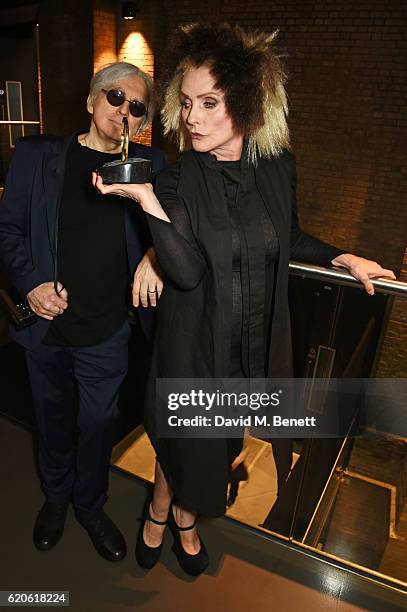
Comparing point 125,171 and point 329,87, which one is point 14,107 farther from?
point 125,171

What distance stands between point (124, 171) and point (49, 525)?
4.71 feet

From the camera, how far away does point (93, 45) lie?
741cm

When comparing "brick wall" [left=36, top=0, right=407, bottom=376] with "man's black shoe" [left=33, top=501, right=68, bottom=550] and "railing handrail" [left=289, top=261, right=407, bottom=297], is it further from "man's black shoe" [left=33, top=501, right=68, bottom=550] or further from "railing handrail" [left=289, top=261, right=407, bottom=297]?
"man's black shoe" [left=33, top=501, right=68, bottom=550]

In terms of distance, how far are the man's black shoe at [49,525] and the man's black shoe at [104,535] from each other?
73 millimetres

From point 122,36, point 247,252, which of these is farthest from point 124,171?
point 122,36

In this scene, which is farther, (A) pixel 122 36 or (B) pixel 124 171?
(A) pixel 122 36

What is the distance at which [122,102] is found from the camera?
152 cm

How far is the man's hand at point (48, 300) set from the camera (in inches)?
60.5

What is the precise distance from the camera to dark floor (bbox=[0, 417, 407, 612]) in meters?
1.63

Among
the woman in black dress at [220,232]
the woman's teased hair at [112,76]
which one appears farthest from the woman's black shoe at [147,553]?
the woman's teased hair at [112,76]

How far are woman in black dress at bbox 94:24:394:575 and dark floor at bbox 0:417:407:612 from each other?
1.05 ft

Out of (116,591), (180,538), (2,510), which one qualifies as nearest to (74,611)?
(116,591)

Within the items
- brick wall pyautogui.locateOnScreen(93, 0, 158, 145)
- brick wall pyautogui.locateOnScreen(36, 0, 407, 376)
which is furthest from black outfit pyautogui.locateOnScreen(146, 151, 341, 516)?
brick wall pyautogui.locateOnScreen(93, 0, 158, 145)

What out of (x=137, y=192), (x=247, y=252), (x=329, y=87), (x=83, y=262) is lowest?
(x=83, y=262)
